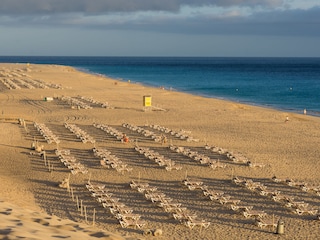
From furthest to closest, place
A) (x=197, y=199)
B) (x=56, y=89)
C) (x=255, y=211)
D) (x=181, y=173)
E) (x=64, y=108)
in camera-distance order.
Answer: (x=56, y=89) < (x=64, y=108) < (x=181, y=173) < (x=197, y=199) < (x=255, y=211)

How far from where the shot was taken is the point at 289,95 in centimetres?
5306

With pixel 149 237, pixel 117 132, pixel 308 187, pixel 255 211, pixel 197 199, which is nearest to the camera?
pixel 149 237

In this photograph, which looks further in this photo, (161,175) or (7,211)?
(161,175)

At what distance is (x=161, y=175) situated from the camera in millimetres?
17547

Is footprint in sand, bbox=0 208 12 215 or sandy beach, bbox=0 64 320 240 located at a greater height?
footprint in sand, bbox=0 208 12 215

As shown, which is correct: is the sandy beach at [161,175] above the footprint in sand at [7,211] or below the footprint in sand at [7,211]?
below

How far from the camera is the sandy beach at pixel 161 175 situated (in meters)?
12.3

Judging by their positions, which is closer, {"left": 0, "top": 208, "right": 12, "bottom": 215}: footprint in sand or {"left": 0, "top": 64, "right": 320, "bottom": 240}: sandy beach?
{"left": 0, "top": 208, "right": 12, "bottom": 215}: footprint in sand

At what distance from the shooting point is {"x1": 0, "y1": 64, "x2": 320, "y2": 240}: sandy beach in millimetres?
12344

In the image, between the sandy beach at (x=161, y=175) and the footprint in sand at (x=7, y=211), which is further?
the sandy beach at (x=161, y=175)

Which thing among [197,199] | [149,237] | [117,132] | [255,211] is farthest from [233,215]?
[117,132]

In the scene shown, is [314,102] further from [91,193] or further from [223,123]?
[91,193]

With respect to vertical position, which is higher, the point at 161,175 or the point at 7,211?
the point at 7,211

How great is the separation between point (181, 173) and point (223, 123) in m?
12.3
